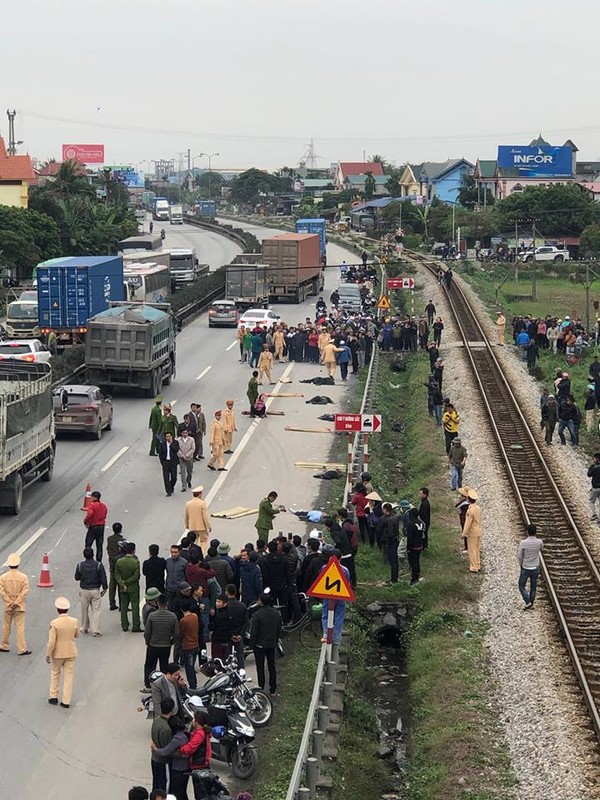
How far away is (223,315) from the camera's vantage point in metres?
53.9

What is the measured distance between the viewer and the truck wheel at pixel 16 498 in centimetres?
2338

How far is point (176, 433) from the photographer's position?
1107 inches

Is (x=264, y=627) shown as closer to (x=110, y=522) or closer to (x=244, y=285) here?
(x=110, y=522)

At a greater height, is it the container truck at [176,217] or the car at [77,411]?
the container truck at [176,217]

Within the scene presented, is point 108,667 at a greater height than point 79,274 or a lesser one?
lesser

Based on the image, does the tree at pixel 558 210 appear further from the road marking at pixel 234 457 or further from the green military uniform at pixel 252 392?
the green military uniform at pixel 252 392

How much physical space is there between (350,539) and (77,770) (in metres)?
6.74

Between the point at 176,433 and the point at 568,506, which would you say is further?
the point at 176,433

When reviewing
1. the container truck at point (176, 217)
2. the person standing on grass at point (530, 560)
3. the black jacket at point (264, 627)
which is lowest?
the person standing on grass at point (530, 560)

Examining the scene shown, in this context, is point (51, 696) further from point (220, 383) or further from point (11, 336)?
point (11, 336)

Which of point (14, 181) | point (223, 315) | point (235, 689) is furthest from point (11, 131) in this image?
point (235, 689)

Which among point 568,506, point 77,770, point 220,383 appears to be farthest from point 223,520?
point 220,383

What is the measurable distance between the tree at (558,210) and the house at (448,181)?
59033 millimetres

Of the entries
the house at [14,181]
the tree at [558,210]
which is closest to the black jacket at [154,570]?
the house at [14,181]
